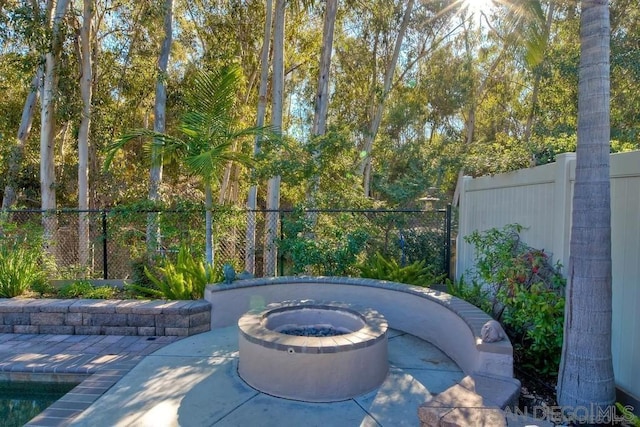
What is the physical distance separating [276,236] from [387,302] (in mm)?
2484

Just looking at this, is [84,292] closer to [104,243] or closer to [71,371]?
[104,243]

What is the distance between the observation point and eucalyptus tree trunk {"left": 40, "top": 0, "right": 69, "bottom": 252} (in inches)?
304

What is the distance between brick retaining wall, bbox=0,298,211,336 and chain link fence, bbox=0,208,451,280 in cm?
124

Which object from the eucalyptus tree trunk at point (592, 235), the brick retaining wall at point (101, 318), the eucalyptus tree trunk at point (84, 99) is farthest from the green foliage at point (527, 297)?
the eucalyptus tree trunk at point (84, 99)

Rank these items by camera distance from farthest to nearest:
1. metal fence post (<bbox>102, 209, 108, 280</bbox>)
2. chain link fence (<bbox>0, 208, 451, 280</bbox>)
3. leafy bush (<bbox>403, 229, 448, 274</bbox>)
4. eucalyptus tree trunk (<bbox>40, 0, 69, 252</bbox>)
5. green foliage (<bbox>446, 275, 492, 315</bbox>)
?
eucalyptus tree trunk (<bbox>40, 0, 69, 252</bbox>)
leafy bush (<bbox>403, 229, 448, 274</bbox>)
metal fence post (<bbox>102, 209, 108, 280</bbox>)
chain link fence (<bbox>0, 208, 451, 280</bbox>)
green foliage (<bbox>446, 275, 492, 315</bbox>)

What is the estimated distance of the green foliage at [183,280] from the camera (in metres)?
5.09

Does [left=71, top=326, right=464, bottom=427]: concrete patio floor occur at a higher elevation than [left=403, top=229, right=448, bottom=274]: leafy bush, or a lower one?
lower

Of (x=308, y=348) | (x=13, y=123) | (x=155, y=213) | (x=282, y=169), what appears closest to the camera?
(x=308, y=348)

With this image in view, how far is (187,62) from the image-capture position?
13086 millimetres

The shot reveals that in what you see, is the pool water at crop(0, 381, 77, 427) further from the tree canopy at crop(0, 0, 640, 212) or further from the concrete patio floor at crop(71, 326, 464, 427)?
the tree canopy at crop(0, 0, 640, 212)

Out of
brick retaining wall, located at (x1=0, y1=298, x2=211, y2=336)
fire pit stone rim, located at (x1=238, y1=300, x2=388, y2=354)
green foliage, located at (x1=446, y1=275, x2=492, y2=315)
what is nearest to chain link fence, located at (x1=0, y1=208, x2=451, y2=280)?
brick retaining wall, located at (x1=0, y1=298, x2=211, y2=336)

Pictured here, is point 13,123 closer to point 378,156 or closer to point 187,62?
point 187,62

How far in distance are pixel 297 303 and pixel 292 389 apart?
1.27 meters

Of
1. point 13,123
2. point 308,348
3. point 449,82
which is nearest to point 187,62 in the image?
point 13,123
